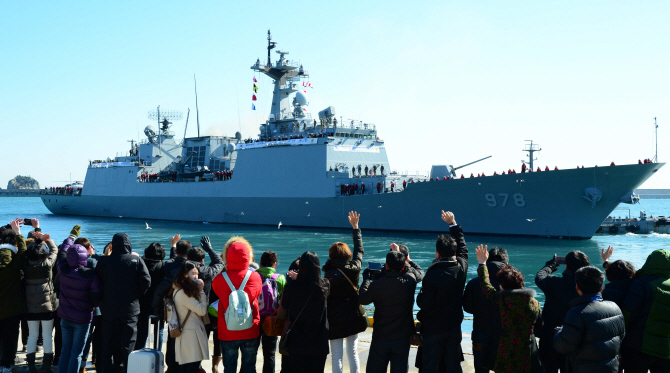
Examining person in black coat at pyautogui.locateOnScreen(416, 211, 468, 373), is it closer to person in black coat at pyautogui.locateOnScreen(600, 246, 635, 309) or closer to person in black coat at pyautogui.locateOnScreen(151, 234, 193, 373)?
person in black coat at pyautogui.locateOnScreen(600, 246, 635, 309)

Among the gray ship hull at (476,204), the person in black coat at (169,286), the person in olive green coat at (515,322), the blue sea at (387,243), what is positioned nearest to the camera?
the person in olive green coat at (515,322)

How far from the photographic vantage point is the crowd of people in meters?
3.26

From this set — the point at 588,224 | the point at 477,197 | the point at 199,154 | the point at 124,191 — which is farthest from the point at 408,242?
the point at 124,191

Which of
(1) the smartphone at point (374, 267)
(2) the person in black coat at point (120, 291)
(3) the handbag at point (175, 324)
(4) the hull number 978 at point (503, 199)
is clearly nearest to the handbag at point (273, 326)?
(3) the handbag at point (175, 324)

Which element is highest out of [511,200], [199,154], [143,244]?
[199,154]

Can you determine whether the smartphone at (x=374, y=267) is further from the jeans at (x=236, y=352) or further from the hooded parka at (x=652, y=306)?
the hooded parka at (x=652, y=306)

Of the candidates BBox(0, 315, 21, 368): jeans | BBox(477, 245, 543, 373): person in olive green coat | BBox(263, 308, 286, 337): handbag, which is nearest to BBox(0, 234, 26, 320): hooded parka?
BBox(0, 315, 21, 368): jeans

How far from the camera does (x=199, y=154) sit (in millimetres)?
32625

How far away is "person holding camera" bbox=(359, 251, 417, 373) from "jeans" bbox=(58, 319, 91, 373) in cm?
226

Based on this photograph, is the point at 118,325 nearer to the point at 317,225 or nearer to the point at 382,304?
the point at 382,304

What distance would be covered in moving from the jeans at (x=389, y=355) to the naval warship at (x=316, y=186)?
1588 cm

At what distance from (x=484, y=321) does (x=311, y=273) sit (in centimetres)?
132

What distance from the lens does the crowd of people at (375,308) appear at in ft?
10.7

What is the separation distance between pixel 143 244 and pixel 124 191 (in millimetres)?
15998
